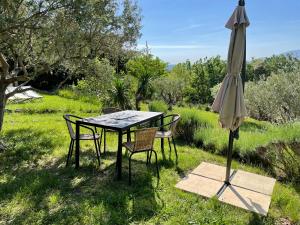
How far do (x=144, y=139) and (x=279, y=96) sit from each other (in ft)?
33.2

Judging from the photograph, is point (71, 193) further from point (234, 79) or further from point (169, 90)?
point (169, 90)

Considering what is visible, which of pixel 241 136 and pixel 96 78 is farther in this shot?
pixel 241 136

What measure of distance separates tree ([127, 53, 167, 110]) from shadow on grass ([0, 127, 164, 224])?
14.7ft

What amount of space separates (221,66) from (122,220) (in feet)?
126

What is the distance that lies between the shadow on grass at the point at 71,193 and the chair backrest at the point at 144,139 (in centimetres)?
53

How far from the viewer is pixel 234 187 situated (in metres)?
4.03

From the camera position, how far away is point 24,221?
2967mm

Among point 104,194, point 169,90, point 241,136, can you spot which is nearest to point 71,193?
point 104,194

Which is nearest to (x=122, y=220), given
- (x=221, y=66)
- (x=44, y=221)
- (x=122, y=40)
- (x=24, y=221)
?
(x=44, y=221)

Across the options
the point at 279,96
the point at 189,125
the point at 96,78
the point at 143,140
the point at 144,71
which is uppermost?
the point at 144,71

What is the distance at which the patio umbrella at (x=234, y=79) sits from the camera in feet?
11.5

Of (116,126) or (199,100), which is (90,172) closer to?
(116,126)

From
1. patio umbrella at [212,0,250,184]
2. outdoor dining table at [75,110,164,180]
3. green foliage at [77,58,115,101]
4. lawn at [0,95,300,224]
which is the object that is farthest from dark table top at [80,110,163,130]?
patio umbrella at [212,0,250,184]

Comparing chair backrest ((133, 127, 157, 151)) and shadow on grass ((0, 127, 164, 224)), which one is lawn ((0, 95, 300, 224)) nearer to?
shadow on grass ((0, 127, 164, 224))
